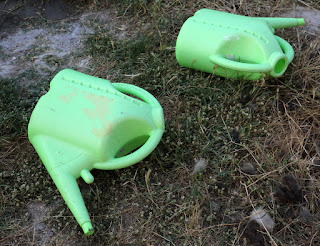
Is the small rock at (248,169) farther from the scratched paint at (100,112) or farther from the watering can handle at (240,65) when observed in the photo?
the scratched paint at (100,112)

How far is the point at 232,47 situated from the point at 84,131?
861 millimetres

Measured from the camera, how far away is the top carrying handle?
1571 mm

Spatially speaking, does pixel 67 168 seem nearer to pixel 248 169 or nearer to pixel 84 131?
pixel 84 131

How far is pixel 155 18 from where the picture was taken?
7.99 ft

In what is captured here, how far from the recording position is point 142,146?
162cm

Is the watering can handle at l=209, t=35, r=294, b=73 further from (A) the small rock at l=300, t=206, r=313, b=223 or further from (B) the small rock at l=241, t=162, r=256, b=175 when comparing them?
(A) the small rock at l=300, t=206, r=313, b=223

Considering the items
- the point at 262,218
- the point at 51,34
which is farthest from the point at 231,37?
the point at 51,34

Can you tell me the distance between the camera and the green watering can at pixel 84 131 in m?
1.54

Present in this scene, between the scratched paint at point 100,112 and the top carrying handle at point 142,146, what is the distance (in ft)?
0.42

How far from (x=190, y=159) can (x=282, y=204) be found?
17.2 inches

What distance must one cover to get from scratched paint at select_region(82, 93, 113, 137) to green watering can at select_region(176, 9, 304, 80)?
1.94 ft

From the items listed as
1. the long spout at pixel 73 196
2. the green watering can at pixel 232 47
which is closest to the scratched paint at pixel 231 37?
the green watering can at pixel 232 47

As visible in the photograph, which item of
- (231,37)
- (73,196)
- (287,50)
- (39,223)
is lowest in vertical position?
(39,223)

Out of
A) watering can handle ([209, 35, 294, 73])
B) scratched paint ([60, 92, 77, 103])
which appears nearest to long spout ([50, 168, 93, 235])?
scratched paint ([60, 92, 77, 103])
